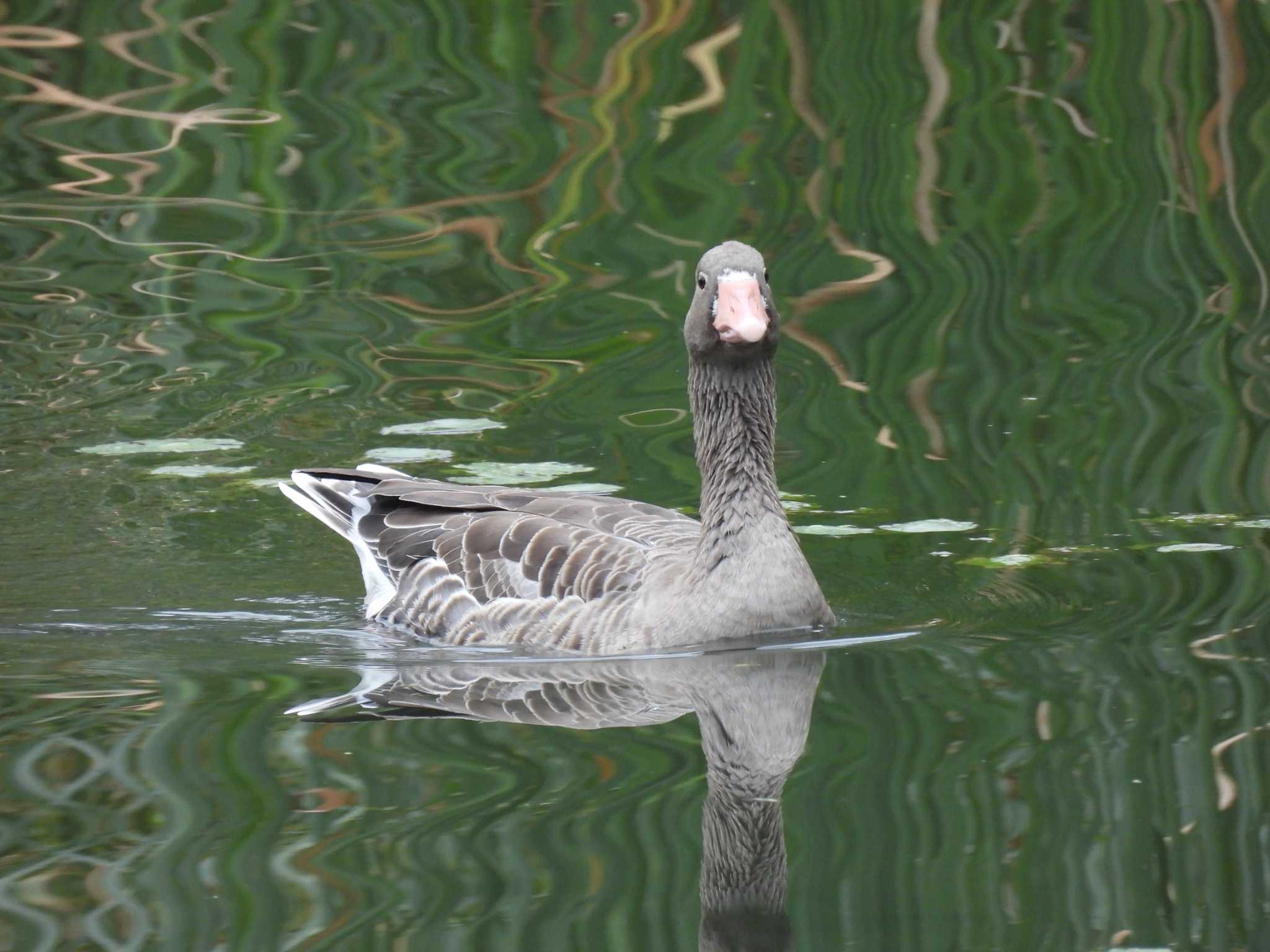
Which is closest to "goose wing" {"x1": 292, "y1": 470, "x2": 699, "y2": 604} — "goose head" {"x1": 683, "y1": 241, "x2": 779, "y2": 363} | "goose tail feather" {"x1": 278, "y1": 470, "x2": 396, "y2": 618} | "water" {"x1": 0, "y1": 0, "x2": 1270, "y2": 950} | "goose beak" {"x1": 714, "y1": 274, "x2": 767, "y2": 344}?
"goose tail feather" {"x1": 278, "y1": 470, "x2": 396, "y2": 618}

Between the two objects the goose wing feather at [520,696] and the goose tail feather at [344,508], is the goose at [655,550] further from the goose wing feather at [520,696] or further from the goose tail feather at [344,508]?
the goose wing feather at [520,696]

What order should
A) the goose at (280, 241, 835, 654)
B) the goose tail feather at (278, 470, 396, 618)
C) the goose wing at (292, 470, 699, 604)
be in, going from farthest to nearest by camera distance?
the goose tail feather at (278, 470, 396, 618) < the goose wing at (292, 470, 699, 604) < the goose at (280, 241, 835, 654)

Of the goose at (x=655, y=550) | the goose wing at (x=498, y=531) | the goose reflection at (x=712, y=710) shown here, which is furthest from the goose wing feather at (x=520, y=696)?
the goose wing at (x=498, y=531)

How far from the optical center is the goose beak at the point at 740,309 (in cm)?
906

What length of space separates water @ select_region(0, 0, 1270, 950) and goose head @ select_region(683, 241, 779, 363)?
4.75 feet

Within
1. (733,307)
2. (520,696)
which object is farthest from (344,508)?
(733,307)

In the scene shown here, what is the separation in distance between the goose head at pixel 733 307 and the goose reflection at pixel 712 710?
1.43 m

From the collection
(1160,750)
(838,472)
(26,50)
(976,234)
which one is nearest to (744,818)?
(1160,750)

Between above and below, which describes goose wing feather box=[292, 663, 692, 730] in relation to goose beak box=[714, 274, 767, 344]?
below

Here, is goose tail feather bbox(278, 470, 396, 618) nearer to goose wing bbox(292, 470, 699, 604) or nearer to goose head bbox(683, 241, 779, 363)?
goose wing bbox(292, 470, 699, 604)

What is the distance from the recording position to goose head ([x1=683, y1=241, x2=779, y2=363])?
9.12m

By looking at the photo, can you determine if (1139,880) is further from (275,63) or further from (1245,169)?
(275,63)

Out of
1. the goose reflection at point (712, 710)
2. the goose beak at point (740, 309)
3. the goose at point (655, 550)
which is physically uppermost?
the goose beak at point (740, 309)

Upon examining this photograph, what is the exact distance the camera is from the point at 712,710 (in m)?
8.65
